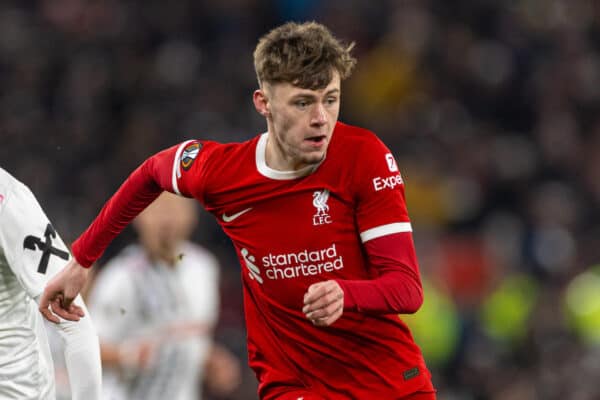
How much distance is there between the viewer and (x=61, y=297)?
396cm

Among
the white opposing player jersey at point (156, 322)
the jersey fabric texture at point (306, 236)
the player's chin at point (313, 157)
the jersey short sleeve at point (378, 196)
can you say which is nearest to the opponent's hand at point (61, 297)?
the jersey fabric texture at point (306, 236)

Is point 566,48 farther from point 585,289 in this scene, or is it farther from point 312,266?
point 312,266

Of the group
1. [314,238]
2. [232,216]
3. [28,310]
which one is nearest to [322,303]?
[314,238]

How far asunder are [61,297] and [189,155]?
67 centimetres

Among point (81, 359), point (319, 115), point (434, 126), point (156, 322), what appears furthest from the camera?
point (434, 126)

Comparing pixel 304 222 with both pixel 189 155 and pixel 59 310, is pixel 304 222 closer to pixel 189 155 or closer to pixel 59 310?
pixel 189 155

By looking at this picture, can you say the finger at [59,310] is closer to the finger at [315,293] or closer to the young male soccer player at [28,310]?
the young male soccer player at [28,310]

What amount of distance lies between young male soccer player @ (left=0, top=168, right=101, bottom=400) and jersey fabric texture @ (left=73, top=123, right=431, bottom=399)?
0.20 metres

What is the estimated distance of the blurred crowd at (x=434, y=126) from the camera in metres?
9.36

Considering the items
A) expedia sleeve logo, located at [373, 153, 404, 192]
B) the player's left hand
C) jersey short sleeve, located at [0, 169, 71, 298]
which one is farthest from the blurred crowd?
the player's left hand

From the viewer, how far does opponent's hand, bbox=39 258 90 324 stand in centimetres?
393

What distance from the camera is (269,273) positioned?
4.10 metres

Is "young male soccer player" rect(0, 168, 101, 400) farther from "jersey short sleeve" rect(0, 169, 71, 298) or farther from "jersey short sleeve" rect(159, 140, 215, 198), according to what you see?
"jersey short sleeve" rect(159, 140, 215, 198)

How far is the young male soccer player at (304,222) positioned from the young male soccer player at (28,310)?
0.10 metres
